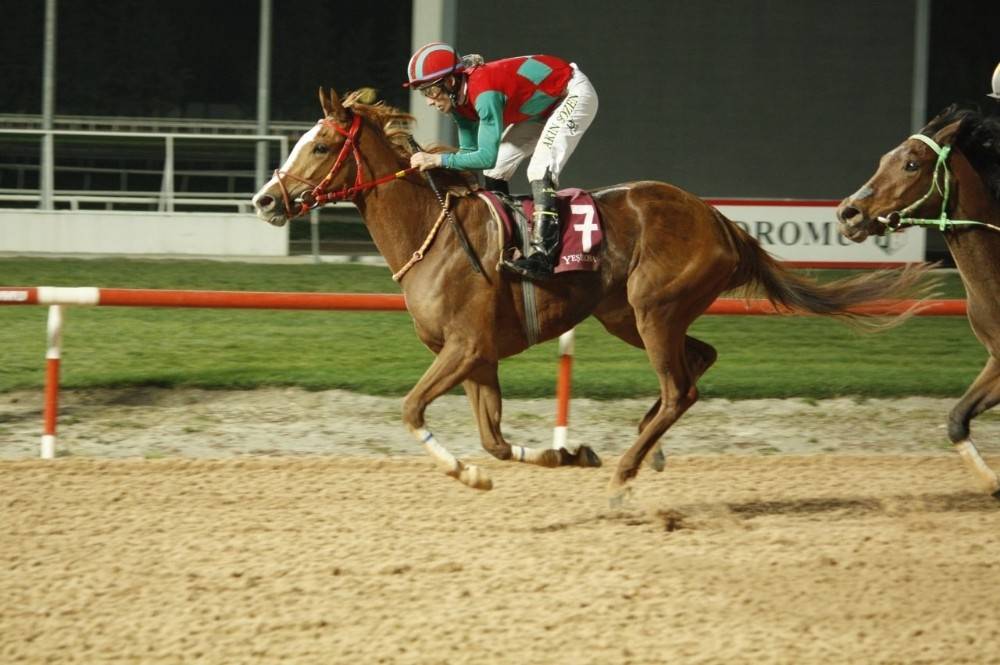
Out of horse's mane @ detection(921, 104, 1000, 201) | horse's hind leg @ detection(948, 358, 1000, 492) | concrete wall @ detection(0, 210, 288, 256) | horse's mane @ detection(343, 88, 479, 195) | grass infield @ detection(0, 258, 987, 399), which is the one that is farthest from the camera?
concrete wall @ detection(0, 210, 288, 256)

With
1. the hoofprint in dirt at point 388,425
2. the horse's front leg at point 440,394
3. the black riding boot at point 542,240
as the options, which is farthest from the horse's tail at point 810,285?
the horse's front leg at point 440,394

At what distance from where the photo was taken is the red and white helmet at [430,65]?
5.51 metres

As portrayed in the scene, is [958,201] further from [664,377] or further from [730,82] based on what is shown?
[730,82]

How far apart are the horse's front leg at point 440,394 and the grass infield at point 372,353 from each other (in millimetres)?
3065

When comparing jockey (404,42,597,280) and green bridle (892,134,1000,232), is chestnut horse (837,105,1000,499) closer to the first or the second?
green bridle (892,134,1000,232)

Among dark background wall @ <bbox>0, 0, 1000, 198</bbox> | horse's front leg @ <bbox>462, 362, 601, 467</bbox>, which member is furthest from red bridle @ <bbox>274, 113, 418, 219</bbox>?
dark background wall @ <bbox>0, 0, 1000, 198</bbox>

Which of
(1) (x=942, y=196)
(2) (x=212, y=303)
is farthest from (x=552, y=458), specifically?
(2) (x=212, y=303)

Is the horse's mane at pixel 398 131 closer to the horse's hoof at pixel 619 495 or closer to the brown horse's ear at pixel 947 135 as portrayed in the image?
the horse's hoof at pixel 619 495


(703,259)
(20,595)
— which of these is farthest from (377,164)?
(20,595)

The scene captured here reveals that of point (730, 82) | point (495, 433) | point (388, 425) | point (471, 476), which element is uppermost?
point (730, 82)

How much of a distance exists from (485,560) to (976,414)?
95.9 inches

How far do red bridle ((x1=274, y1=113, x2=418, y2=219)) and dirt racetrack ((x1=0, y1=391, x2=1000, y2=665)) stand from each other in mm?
A: 1259

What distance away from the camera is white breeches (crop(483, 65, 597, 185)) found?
5824 mm

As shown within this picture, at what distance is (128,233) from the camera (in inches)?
611
